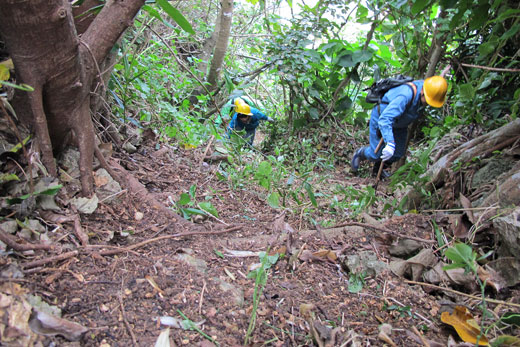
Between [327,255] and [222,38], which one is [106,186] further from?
[222,38]

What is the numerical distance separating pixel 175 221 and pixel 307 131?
4.50 metres

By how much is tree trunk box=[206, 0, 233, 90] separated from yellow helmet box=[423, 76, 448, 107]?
2544 millimetres

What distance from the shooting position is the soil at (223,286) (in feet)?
3.35

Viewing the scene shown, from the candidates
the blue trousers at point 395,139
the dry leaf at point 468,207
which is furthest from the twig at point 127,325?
the blue trousers at point 395,139

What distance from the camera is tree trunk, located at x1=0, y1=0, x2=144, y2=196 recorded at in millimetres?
1146

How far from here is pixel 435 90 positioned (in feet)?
12.7

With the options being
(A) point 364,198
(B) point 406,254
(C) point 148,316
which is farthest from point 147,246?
(A) point 364,198

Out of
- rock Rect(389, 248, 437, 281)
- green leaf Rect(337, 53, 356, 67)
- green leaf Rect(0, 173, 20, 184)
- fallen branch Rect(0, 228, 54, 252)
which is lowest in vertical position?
rock Rect(389, 248, 437, 281)

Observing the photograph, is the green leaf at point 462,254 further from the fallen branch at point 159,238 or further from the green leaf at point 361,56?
the green leaf at point 361,56

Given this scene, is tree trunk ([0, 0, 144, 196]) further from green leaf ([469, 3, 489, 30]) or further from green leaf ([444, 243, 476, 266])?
green leaf ([469, 3, 489, 30])

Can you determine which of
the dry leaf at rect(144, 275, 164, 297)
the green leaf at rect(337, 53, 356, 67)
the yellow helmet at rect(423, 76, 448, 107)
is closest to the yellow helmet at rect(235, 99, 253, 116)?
the green leaf at rect(337, 53, 356, 67)

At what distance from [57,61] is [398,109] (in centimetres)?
386

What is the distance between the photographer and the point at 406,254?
5.55 ft

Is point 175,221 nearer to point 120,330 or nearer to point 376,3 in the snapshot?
point 120,330
